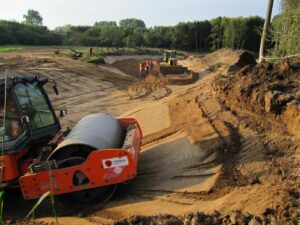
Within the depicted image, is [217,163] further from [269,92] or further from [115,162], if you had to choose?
[269,92]

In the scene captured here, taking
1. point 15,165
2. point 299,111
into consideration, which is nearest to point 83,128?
point 15,165

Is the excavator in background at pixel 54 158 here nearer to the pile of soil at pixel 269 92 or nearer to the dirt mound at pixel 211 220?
the dirt mound at pixel 211 220

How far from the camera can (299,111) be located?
7297mm

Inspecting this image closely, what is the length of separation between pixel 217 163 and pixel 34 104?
131 inches

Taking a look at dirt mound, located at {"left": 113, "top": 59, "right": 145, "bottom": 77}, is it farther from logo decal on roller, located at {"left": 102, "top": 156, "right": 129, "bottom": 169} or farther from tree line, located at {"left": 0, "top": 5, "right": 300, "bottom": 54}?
logo decal on roller, located at {"left": 102, "top": 156, "right": 129, "bottom": 169}

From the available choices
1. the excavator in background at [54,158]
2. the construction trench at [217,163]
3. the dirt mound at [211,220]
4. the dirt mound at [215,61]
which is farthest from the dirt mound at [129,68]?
the dirt mound at [211,220]

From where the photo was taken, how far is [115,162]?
581 centimetres

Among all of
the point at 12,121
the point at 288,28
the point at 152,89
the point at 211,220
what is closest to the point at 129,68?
the point at 152,89

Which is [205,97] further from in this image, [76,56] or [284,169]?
[76,56]

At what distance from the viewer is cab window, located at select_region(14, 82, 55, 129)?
627cm

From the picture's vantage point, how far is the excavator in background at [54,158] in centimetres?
582

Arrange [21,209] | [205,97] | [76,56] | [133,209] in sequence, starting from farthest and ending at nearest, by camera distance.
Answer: [76,56], [205,97], [21,209], [133,209]

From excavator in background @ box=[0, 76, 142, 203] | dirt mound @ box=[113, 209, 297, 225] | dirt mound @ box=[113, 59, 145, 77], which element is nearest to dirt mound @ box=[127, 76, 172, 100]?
dirt mound @ box=[113, 59, 145, 77]

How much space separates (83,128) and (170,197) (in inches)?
73.5
